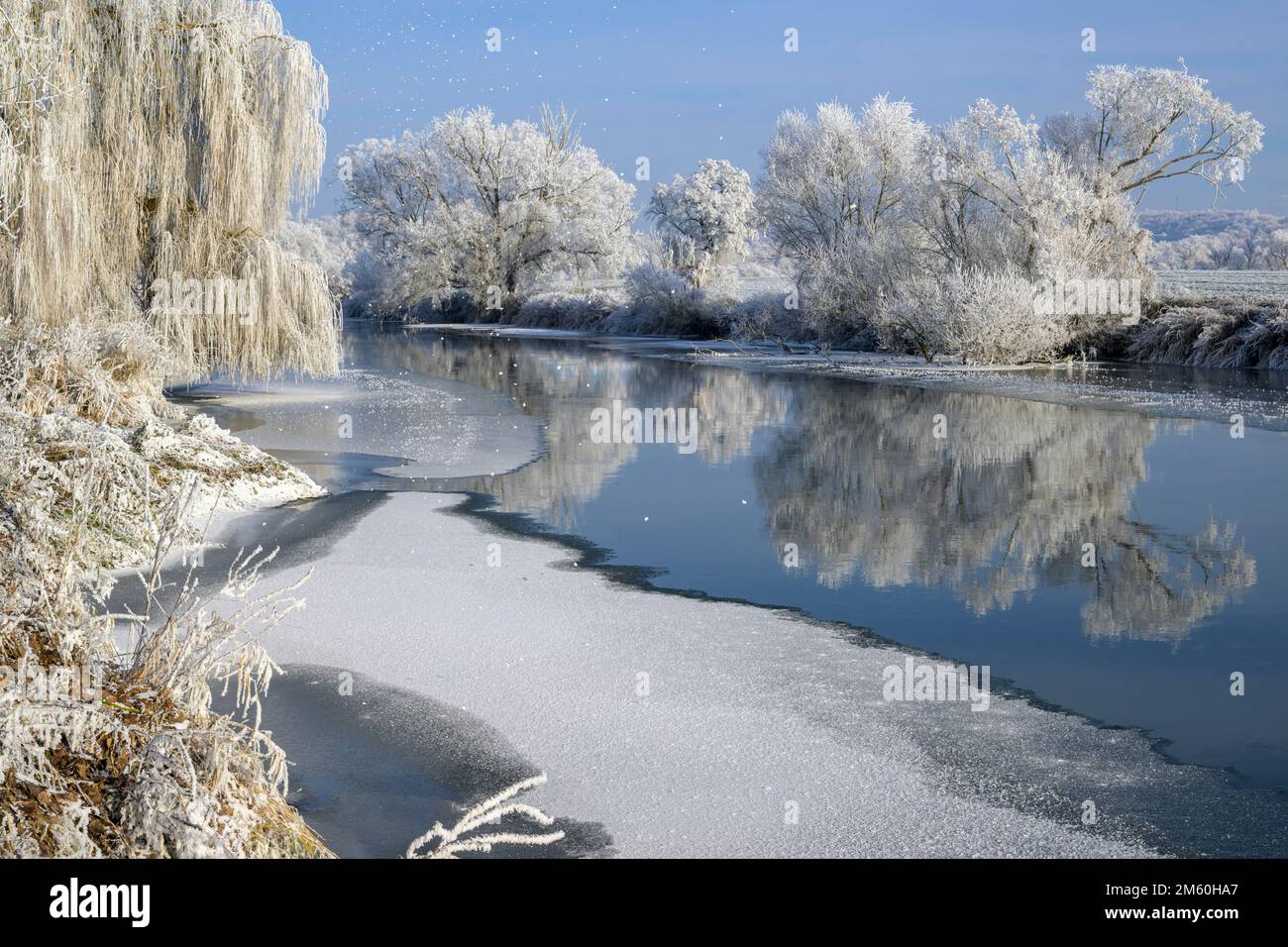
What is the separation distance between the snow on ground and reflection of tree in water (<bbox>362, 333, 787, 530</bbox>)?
2582 mm

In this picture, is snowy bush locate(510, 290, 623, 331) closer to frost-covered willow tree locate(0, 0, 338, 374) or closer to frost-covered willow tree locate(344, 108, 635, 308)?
frost-covered willow tree locate(344, 108, 635, 308)

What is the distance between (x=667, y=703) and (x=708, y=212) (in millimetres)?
70826

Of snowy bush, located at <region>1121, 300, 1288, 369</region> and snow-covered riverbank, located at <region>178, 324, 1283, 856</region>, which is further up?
snowy bush, located at <region>1121, 300, 1288, 369</region>

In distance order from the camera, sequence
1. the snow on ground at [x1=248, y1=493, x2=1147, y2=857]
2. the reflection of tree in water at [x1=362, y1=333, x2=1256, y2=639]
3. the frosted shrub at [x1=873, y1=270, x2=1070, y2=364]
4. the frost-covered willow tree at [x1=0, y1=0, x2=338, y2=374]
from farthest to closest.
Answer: the frosted shrub at [x1=873, y1=270, x2=1070, y2=364], the frost-covered willow tree at [x1=0, y1=0, x2=338, y2=374], the reflection of tree in water at [x1=362, y1=333, x2=1256, y2=639], the snow on ground at [x1=248, y1=493, x2=1147, y2=857]

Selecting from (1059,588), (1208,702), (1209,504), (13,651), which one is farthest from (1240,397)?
(13,651)

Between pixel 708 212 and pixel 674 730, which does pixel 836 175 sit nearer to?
pixel 708 212

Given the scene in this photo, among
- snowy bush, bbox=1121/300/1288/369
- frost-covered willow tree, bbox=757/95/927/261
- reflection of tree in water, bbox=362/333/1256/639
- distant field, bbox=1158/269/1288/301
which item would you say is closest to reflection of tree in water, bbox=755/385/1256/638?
reflection of tree in water, bbox=362/333/1256/639

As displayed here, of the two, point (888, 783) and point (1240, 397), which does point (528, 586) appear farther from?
point (1240, 397)

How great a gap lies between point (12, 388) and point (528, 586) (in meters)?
5.91

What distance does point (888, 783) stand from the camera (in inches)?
187

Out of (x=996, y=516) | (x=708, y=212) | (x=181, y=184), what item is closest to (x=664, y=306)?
(x=181, y=184)

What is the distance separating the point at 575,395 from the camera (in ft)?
70.8

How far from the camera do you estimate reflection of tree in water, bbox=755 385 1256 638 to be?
8.17 m

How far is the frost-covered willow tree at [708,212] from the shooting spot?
73938 mm
